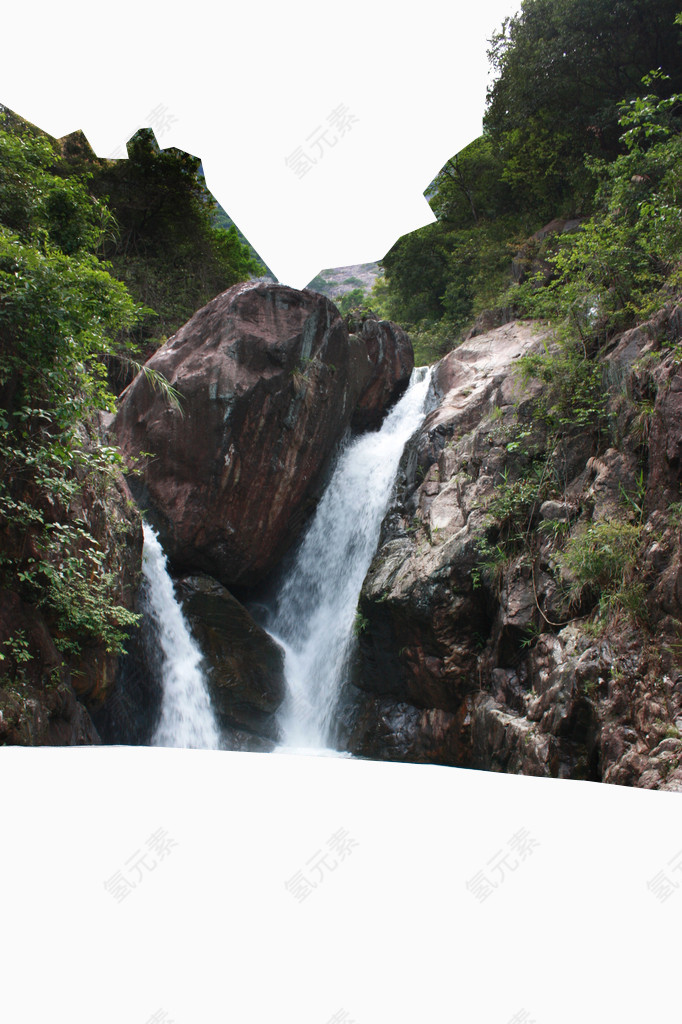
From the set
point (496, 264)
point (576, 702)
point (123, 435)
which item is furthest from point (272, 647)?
point (496, 264)

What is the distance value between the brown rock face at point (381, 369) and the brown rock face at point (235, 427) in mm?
3162

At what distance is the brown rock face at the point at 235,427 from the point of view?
A: 7.95 metres

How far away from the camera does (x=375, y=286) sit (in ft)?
70.0

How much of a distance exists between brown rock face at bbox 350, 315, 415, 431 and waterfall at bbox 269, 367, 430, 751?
5.71ft

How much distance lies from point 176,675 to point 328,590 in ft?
9.05

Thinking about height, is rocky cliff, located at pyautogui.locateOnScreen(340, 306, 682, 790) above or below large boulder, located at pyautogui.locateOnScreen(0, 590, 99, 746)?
below

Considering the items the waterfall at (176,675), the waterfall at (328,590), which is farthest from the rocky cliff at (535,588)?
the waterfall at (176,675)

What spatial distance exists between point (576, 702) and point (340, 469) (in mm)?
6724

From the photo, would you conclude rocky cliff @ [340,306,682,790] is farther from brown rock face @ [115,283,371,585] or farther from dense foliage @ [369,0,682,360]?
brown rock face @ [115,283,371,585]

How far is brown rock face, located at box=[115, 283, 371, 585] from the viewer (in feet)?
26.1

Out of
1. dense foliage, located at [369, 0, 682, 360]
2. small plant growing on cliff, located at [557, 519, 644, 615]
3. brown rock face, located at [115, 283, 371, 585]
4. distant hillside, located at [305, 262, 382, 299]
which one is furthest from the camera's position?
distant hillside, located at [305, 262, 382, 299]

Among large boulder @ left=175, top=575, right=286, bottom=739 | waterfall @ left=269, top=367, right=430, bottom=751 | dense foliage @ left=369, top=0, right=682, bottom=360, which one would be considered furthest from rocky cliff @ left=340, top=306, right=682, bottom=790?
large boulder @ left=175, top=575, right=286, bottom=739

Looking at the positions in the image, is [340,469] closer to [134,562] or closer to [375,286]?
[134,562]

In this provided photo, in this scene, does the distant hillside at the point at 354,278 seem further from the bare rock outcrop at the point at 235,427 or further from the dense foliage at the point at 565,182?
the bare rock outcrop at the point at 235,427
